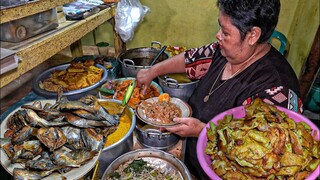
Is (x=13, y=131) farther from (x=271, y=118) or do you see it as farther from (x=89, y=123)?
(x=271, y=118)

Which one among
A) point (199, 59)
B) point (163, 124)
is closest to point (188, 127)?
point (163, 124)

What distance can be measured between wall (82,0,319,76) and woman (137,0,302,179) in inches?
62.0

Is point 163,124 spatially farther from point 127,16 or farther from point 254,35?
point 127,16

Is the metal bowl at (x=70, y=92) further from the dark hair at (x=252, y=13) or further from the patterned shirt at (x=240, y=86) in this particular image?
the dark hair at (x=252, y=13)

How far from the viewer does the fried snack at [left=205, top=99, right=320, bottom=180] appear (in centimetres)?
96

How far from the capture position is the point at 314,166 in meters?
0.97

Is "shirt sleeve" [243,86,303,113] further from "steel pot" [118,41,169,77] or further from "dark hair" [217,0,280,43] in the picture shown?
"steel pot" [118,41,169,77]

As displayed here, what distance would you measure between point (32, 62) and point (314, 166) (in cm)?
149

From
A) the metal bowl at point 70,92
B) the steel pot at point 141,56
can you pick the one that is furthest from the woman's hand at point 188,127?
the steel pot at point 141,56

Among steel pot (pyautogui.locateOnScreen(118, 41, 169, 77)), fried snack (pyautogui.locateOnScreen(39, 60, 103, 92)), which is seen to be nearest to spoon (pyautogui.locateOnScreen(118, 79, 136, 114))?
fried snack (pyautogui.locateOnScreen(39, 60, 103, 92))

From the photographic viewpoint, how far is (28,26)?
4.49ft

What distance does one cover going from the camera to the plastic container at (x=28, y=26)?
1239mm

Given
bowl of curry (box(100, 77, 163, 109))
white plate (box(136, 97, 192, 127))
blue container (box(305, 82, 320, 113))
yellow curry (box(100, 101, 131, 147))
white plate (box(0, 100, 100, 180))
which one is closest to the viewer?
white plate (box(0, 100, 100, 180))

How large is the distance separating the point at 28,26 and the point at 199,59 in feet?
4.69
